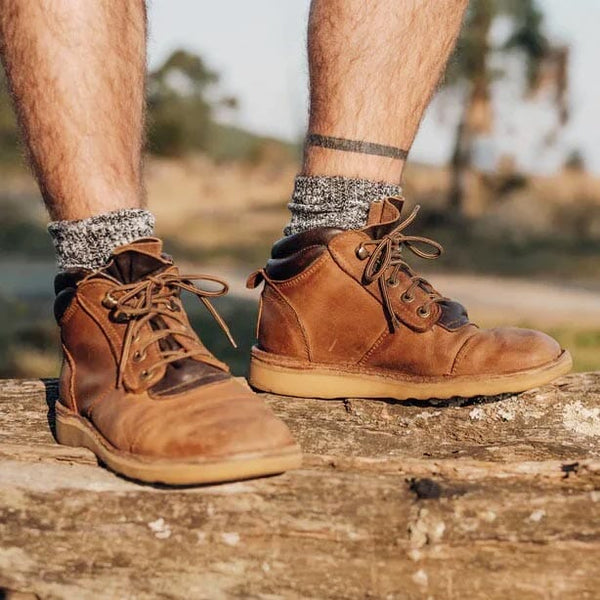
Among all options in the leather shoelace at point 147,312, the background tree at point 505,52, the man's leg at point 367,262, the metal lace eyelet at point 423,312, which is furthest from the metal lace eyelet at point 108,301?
the background tree at point 505,52

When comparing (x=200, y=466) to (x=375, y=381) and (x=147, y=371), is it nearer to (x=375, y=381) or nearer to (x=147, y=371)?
(x=147, y=371)

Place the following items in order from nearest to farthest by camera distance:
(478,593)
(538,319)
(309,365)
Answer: (478,593) → (309,365) → (538,319)

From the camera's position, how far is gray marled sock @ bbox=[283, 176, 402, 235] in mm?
1840

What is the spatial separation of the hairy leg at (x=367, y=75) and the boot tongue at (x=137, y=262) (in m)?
0.44

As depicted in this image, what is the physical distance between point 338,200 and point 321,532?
0.73m

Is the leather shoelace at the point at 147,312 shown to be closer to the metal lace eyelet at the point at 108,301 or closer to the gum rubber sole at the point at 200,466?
the metal lace eyelet at the point at 108,301

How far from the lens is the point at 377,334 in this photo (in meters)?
1.80

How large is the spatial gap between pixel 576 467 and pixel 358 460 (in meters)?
0.36

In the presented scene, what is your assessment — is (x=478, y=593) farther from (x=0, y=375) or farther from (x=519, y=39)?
(x=519, y=39)

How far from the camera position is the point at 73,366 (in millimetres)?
1647

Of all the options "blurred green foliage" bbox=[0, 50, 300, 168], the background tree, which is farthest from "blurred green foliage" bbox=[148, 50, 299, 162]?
the background tree

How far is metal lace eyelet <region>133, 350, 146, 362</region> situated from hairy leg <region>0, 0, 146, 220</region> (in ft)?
0.99

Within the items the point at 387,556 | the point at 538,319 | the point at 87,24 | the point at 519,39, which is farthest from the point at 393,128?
the point at 519,39

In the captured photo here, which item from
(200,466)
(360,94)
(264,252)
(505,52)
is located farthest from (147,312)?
(505,52)
